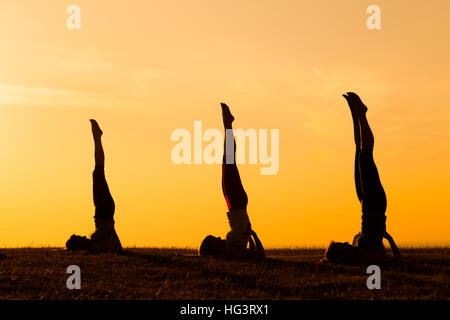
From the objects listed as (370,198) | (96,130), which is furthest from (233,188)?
(96,130)

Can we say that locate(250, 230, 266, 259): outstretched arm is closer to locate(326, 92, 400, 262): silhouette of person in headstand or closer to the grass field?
the grass field

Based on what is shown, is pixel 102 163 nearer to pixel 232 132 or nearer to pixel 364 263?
pixel 232 132

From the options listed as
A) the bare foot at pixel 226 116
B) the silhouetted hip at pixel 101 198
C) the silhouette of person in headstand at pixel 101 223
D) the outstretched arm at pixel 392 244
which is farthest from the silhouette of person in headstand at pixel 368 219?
the silhouetted hip at pixel 101 198

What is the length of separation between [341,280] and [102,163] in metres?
11.1

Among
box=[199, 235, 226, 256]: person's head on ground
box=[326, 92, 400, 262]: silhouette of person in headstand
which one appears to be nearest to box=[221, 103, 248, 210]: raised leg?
box=[199, 235, 226, 256]: person's head on ground

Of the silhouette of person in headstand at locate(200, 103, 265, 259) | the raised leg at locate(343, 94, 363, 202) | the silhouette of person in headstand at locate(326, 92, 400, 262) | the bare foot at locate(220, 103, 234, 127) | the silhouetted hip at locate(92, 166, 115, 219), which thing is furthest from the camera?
the silhouetted hip at locate(92, 166, 115, 219)

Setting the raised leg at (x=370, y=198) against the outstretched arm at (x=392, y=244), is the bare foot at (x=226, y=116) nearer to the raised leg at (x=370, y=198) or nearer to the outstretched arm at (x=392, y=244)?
the raised leg at (x=370, y=198)

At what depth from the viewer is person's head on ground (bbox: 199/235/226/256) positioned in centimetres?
2152

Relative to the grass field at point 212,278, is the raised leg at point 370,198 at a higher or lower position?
higher

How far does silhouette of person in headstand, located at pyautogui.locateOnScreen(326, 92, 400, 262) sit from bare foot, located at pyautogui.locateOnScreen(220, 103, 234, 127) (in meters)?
4.17

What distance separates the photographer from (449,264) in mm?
19547

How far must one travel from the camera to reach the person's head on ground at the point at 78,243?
78.1 ft
